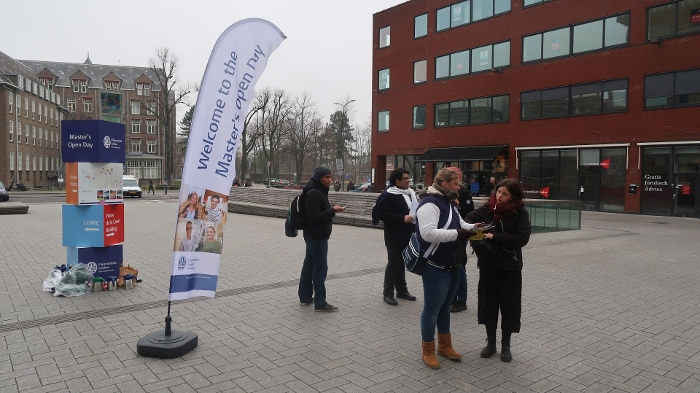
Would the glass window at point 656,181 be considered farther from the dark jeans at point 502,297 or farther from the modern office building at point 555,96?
the dark jeans at point 502,297

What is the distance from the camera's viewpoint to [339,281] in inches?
313

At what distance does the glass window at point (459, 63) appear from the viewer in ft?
100

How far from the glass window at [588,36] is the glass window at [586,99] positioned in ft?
6.10

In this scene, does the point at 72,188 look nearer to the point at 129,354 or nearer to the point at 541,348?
the point at 129,354

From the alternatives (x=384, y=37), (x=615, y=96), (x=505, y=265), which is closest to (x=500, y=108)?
(x=615, y=96)

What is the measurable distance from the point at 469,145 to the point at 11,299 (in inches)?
1057

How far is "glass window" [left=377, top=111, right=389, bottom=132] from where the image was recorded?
119 feet

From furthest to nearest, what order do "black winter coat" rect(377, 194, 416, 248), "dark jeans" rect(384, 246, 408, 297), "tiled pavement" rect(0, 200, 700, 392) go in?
"dark jeans" rect(384, 246, 408, 297) → "black winter coat" rect(377, 194, 416, 248) → "tiled pavement" rect(0, 200, 700, 392)

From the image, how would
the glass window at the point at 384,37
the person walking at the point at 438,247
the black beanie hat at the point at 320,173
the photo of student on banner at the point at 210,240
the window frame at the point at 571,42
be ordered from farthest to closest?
the glass window at the point at 384,37 < the window frame at the point at 571,42 < the black beanie hat at the point at 320,173 < the photo of student on banner at the point at 210,240 < the person walking at the point at 438,247

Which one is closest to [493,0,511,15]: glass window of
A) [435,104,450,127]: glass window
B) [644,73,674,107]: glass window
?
[435,104,450,127]: glass window

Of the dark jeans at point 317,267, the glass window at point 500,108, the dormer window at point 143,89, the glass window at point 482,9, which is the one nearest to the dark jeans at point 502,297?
the dark jeans at point 317,267

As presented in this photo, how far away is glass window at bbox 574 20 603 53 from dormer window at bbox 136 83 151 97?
249 ft

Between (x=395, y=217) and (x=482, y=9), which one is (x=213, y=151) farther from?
(x=482, y=9)

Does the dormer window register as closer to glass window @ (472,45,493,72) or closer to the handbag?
glass window @ (472,45,493,72)
